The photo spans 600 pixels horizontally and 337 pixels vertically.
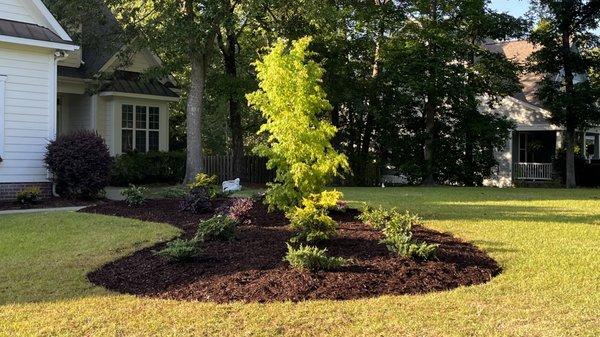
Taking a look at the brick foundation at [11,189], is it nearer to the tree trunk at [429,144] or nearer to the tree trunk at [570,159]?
the tree trunk at [429,144]

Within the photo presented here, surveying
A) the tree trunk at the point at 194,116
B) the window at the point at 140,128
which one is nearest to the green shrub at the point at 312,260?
the tree trunk at the point at 194,116

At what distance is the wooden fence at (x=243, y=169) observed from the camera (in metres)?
23.3

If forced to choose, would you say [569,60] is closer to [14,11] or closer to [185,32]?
[185,32]

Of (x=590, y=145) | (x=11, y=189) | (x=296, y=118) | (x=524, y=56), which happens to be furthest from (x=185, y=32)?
(x=590, y=145)

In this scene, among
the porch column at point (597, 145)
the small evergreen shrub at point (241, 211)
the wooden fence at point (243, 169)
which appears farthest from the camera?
the porch column at point (597, 145)

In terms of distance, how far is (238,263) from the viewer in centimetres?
675

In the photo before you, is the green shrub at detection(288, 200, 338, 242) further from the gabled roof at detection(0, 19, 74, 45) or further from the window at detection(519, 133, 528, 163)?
the window at detection(519, 133, 528, 163)

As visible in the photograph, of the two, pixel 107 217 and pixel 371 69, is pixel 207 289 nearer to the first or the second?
pixel 107 217

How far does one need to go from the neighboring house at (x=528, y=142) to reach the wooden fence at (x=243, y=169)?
42.6 ft

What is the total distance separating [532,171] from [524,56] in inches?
279

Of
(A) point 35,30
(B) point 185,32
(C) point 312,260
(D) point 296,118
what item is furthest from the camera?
(B) point 185,32

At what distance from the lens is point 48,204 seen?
513 inches

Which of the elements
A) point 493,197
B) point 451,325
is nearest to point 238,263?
point 451,325

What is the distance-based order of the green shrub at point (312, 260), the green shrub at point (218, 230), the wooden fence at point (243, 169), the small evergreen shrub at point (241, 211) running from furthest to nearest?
the wooden fence at point (243, 169) → the small evergreen shrub at point (241, 211) → the green shrub at point (218, 230) → the green shrub at point (312, 260)
